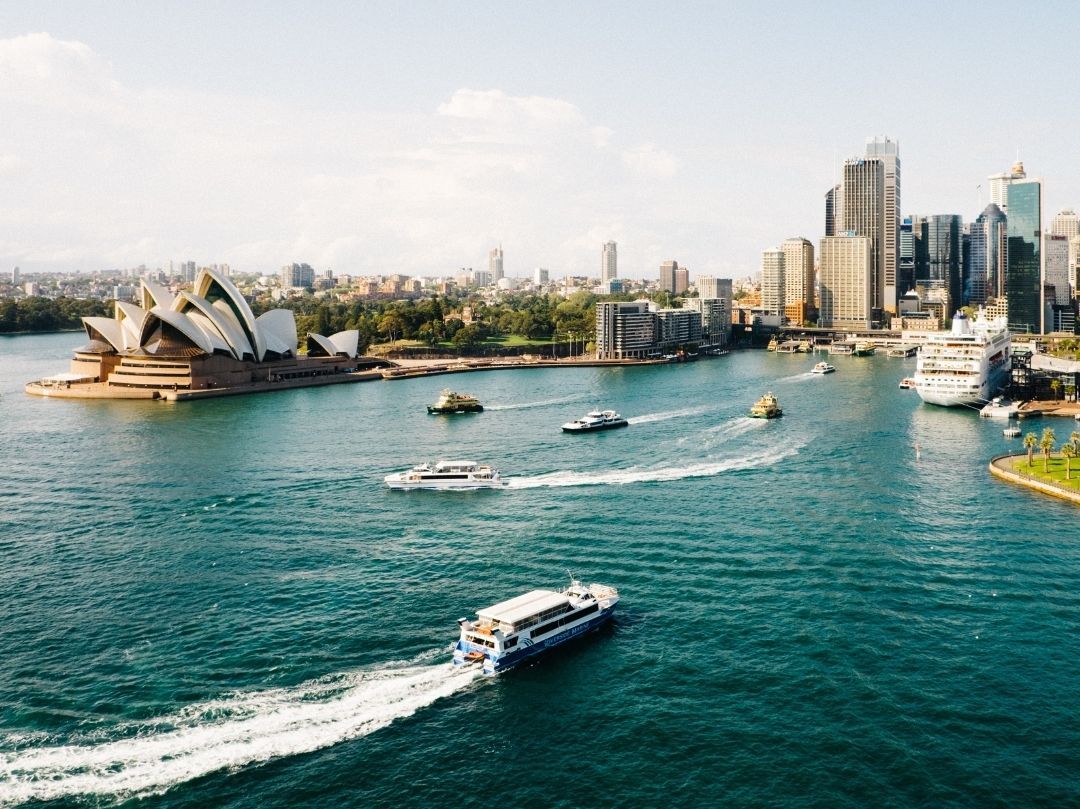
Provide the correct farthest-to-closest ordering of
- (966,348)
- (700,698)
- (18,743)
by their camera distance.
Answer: (966,348), (700,698), (18,743)

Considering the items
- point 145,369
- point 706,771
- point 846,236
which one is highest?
point 846,236

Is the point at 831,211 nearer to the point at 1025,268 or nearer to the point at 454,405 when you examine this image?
the point at 1025,268

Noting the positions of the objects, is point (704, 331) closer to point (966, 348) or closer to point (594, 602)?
point (966, 348)

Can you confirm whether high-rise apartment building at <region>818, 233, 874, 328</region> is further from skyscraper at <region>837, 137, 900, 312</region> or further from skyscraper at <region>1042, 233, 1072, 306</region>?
skyscraper at <region>1042, 233, 1072, 306</region>

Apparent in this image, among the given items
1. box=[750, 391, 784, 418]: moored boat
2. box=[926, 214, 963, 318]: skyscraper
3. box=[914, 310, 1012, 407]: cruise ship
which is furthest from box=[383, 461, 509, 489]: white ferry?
box=[926, 214, 963, 318]: skyscraper

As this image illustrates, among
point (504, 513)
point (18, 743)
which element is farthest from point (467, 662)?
point (504, 513)

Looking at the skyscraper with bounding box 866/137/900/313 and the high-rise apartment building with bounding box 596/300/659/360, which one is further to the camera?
the skyscraper with bounding box 866/137/900/313

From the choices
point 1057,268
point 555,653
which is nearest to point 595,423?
point 555,653
